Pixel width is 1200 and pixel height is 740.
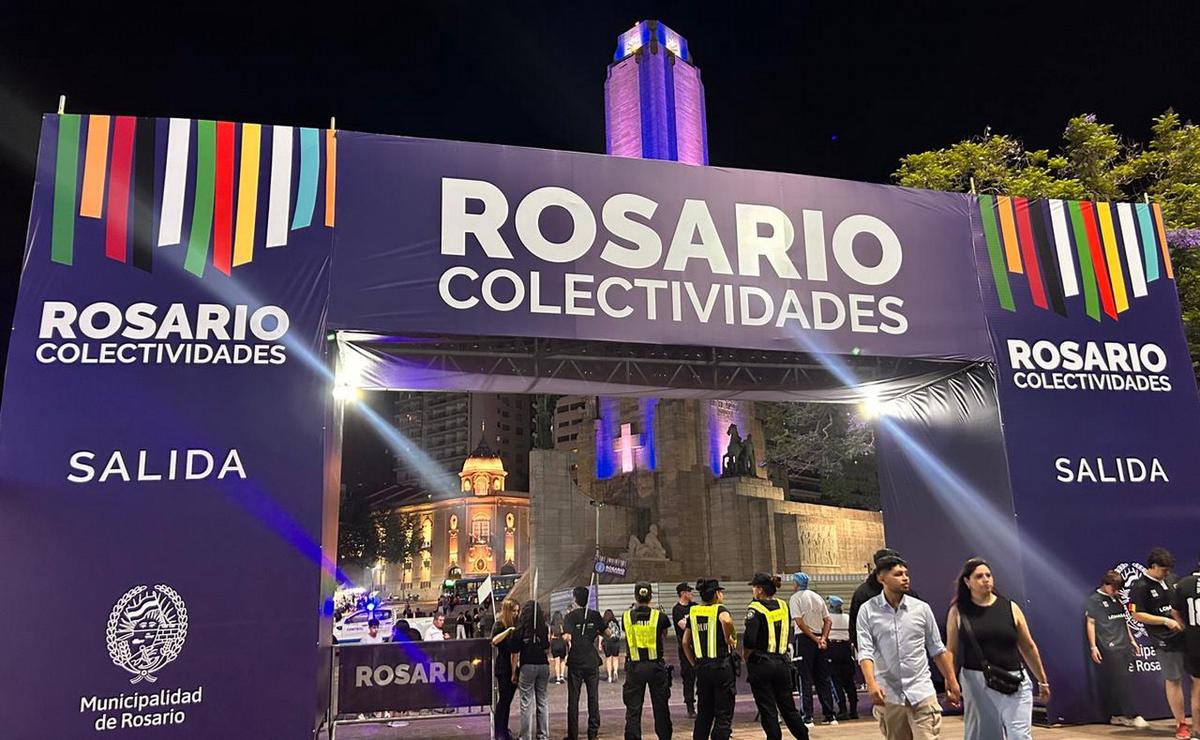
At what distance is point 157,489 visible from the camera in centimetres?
878

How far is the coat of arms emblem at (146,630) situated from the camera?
833 cm

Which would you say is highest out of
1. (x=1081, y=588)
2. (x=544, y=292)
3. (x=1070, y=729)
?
(x=544, y=292)

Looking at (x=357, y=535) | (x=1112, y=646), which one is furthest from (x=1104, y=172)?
(x=357, y=535)

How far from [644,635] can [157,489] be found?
544 centimetres

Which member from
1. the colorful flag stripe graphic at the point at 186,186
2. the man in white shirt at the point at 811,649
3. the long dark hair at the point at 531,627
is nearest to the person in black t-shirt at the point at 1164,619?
the man in white shirt at the point at 811,649

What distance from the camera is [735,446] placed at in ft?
139

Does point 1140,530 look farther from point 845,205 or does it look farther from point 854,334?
point 845,205

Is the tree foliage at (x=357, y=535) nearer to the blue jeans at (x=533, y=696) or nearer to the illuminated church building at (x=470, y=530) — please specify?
the blue jeans at (x=533, y=696)

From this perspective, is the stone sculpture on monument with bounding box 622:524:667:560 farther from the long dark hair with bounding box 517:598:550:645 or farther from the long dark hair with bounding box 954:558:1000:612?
the long dark hair with bounding box 954:558:1000:612

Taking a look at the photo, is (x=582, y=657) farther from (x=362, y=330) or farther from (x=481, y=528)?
(x=481, y=528)

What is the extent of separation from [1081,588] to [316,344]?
33.9 feet

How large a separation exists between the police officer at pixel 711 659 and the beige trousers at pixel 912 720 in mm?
2118

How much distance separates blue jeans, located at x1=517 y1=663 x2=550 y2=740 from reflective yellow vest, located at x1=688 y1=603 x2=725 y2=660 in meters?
2.19

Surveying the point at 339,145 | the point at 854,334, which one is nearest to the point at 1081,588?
the point at 854,334
